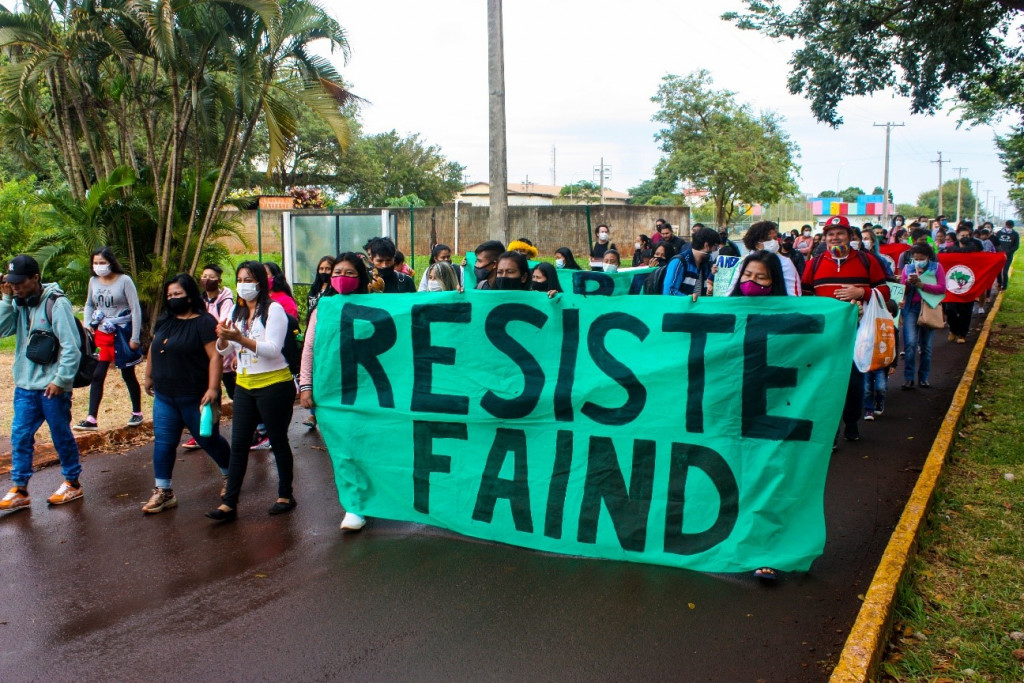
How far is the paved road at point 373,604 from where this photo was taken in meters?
3.99

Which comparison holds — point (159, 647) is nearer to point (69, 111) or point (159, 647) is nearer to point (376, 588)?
point (376, 588)

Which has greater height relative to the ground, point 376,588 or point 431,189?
point 431,189

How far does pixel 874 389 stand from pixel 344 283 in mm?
5474

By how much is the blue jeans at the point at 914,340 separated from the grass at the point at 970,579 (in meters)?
2.15

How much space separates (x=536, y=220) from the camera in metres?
31.1

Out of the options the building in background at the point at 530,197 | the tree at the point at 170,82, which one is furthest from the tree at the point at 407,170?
the tree at the point at 170,82

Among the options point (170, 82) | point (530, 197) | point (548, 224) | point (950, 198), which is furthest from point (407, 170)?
point (950, 198)

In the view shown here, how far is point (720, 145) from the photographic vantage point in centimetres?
3994

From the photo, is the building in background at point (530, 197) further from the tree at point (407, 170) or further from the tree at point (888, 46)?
the tree at point (888, 46)

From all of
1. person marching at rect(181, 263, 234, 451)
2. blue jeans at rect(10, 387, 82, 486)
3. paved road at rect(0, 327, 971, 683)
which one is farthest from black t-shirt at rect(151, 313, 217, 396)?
person marching at rect(181, 263, 234, 451)

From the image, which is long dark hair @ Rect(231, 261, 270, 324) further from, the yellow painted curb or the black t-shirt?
the yellow painted curb

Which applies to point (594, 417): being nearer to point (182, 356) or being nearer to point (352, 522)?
point (352, 522)

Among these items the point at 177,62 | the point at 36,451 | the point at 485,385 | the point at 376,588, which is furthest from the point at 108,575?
the point at 177,62

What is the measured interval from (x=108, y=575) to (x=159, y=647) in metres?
1.09
